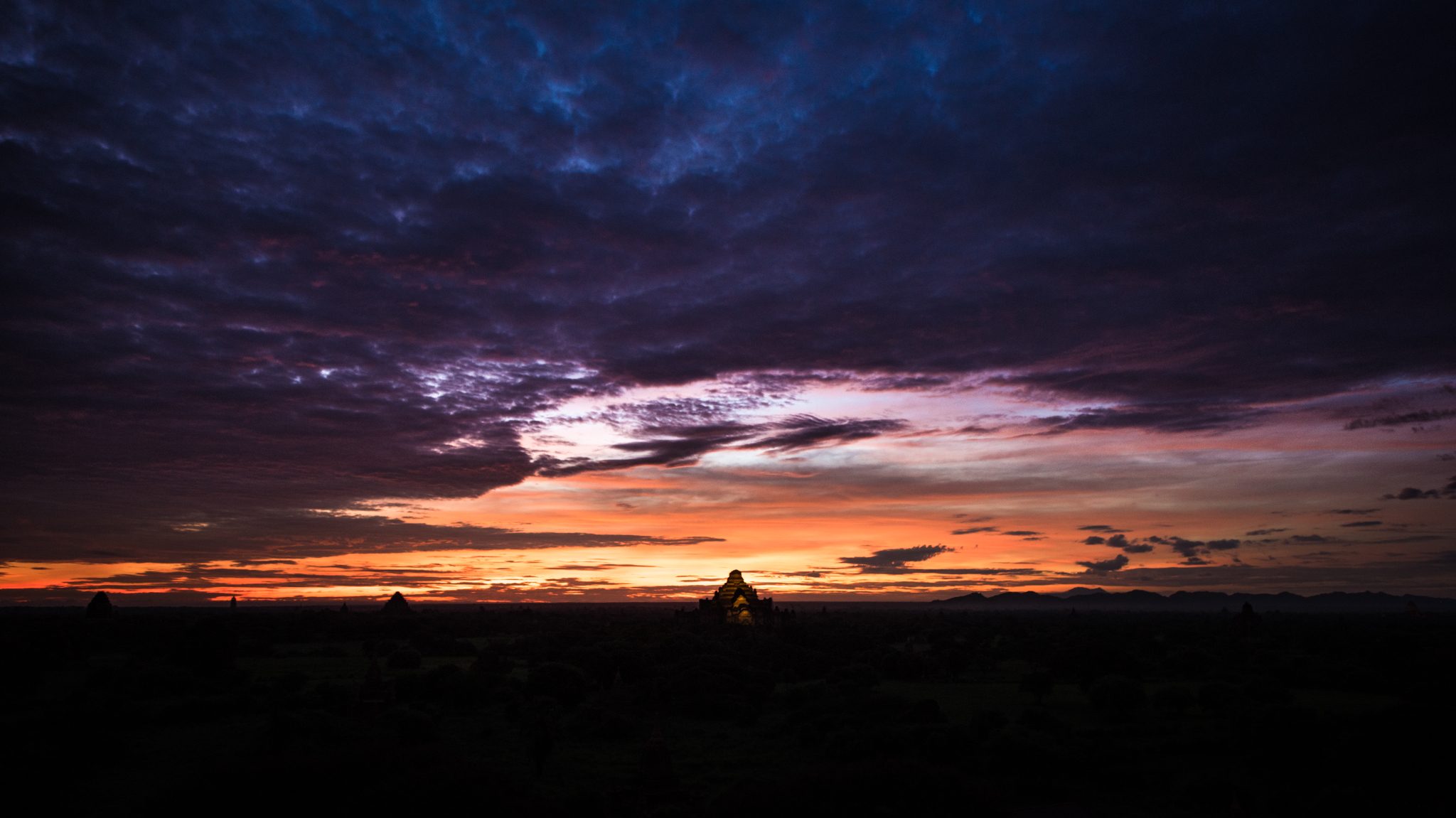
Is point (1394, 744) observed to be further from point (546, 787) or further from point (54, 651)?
point (54, 651)

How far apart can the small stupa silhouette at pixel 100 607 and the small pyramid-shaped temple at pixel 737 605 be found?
8835cm

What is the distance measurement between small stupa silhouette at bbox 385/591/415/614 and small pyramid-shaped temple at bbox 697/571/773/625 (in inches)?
2378

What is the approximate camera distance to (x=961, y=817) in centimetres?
2080

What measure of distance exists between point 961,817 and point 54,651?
73200mm

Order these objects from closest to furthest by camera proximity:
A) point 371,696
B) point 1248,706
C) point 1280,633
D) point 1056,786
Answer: point 1056,786
point 371,696
point 1248,706
point 1280,633

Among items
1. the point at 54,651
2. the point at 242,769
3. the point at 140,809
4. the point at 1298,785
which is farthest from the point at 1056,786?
the point at 54,651

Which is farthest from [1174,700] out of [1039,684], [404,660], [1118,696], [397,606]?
[397,606]

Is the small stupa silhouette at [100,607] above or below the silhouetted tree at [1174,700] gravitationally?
above

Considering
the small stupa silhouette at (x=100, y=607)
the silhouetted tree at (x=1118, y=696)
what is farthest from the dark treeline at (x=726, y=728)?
the small stupa silhouette at (x=100, y=607)

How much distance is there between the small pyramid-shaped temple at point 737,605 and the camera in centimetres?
10681

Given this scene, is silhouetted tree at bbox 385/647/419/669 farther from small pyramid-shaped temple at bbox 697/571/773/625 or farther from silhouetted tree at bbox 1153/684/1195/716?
silhouetted tree at bbox 1153/684/1195/716

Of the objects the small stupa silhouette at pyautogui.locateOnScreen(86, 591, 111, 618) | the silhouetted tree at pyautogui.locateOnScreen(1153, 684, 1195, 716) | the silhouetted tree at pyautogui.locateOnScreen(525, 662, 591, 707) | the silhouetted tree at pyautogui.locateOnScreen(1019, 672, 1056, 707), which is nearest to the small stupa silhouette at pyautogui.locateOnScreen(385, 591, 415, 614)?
the small stupa silhouette at pyautogui.locateOnScreen(86, 591, 111, 618)

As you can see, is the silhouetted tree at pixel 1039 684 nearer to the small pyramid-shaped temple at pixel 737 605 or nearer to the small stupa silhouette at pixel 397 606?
the small pyramid-shaped temple at pixel 737 605

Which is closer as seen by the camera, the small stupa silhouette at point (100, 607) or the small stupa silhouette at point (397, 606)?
the small stupa silhouette at point (100, 607)
